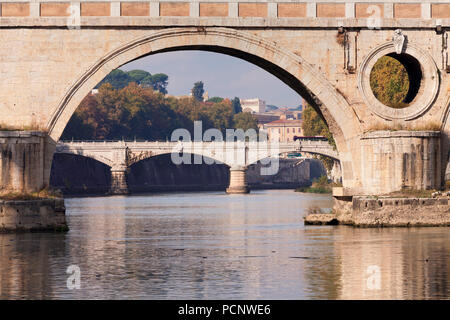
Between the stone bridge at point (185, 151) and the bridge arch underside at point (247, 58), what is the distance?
5413 centimetres

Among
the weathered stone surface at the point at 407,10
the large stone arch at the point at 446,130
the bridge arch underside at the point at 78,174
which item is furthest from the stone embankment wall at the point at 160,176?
the weathered stone surface at the point at 407,10

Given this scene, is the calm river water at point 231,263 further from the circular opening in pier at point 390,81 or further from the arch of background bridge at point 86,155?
the arch of background bridge at point 86,155

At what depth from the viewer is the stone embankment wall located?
326 ft

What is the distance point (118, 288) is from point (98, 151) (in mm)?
73111

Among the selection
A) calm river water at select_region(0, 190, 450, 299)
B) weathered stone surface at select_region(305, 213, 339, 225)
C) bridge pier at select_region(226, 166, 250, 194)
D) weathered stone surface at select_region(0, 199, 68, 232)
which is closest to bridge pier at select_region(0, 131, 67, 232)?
weathered stone surface at select_region(0, 199, 68, 232)

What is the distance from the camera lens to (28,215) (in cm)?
3291

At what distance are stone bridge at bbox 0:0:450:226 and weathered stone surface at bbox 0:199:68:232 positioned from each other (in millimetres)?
1086

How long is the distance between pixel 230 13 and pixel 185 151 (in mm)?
60433

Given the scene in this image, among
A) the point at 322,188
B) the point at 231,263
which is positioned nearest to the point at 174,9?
the point at 231,263

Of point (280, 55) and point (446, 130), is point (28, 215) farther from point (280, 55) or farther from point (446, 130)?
point (446, 130)
